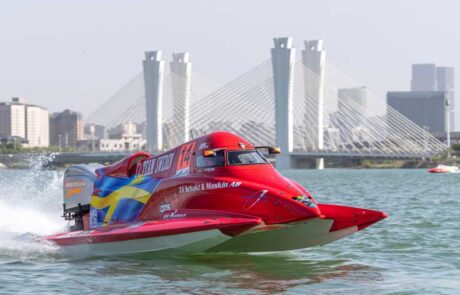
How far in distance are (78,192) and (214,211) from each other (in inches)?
180

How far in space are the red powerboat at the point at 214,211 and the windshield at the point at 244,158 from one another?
0.02 meters

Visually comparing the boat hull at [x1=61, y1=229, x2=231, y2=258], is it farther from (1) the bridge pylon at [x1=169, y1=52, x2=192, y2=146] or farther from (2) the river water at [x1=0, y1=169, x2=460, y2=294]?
(1) the bridge pylon at [x1=169, y1=52, x2=192, y2=146]

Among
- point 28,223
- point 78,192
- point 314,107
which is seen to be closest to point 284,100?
point 314,107

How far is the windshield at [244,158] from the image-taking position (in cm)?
1562

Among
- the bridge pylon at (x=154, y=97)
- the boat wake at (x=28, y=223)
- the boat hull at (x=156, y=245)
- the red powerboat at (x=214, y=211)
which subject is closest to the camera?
the red powerboat at (x=214, y=211)

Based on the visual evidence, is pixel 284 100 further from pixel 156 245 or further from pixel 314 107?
pixel 156 245

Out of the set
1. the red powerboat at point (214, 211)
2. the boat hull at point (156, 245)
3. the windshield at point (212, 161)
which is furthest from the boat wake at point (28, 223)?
the windshield at point (212, 161)

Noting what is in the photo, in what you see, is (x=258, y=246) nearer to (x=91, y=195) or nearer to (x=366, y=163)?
(x=91, y=195)

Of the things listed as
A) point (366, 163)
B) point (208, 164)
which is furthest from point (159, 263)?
point (366, 163)

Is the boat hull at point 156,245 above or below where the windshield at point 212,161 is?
below

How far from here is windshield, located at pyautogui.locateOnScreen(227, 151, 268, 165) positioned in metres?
15.6

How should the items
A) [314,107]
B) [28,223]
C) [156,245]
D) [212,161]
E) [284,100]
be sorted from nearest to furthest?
1. [156,245]
2. [212,161]
3. [28,223]
4. [314,107]
5. [284,100]

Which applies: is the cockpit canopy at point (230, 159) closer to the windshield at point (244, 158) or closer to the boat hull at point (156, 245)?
the windshield at point (244, 158)

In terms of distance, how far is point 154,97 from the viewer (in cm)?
10544
